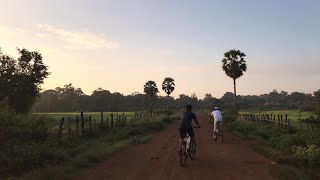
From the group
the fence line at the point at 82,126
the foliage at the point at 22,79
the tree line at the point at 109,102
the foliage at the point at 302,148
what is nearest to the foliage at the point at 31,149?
the fence line at the point at 82,126

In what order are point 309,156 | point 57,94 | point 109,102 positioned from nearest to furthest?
point 309,156, point 109,102, point 57,94

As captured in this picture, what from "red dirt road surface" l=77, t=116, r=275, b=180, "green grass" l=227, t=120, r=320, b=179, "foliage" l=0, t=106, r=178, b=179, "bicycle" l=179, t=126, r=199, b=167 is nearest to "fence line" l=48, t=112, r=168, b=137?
"foliage" l=0, t=106, r=178, b=179

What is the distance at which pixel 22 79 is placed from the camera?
180ft

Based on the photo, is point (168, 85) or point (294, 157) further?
point (168, 85)

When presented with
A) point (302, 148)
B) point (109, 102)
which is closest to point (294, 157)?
point (302, 148)

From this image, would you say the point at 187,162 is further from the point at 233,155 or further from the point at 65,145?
the point at 65,145

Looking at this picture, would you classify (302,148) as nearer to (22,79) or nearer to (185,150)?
(185,150)

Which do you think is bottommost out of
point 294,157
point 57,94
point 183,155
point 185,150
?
point 294,157

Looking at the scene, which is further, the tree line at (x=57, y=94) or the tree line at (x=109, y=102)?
the tree line at (x=109, y=102)

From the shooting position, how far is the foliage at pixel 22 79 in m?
51.8

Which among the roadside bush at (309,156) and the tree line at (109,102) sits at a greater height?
the tree line at (109,102)

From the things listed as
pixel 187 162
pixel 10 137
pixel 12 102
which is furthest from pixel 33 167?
pixel 12 102

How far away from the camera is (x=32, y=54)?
57.1 metres

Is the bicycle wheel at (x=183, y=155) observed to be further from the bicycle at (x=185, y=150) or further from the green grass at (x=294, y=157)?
the green grass at (x=294, y=157)
